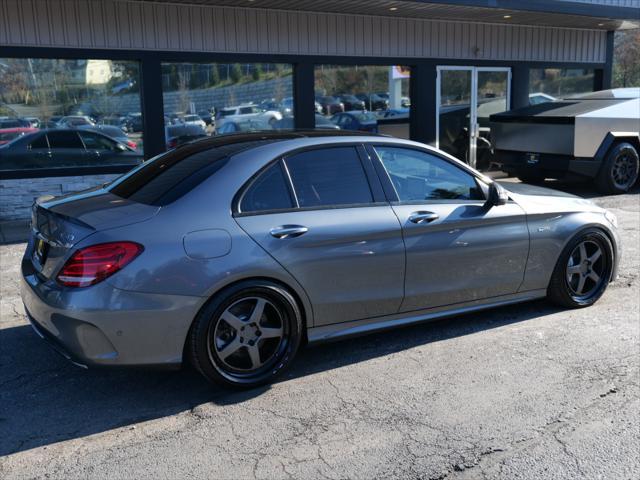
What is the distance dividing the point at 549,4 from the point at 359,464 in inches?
438

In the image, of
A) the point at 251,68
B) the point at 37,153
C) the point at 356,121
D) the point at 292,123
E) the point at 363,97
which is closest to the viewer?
the point at 37,153

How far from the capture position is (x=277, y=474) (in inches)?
129

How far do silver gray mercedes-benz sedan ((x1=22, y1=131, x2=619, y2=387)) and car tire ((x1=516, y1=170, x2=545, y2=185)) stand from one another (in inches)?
270

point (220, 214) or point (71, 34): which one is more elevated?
point (71, 34)

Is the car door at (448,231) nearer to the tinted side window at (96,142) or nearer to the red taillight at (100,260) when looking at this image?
the red taillight at (100,260)

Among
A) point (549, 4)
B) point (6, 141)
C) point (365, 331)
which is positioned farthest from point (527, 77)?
point (365, 331)

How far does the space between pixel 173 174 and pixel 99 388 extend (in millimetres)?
1444

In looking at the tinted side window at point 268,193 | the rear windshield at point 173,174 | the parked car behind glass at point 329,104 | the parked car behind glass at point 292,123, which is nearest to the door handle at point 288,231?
the tinted side window at point 268,193

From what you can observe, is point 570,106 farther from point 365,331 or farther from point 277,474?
point 277,474

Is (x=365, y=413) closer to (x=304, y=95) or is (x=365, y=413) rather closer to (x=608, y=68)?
(x=304, y=95)

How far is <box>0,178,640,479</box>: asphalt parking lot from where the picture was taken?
11.1ft

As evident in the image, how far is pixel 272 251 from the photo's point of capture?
4113mm

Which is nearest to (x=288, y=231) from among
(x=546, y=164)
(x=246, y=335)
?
(x=246, y=335)

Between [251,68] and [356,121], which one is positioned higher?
[251,68]
